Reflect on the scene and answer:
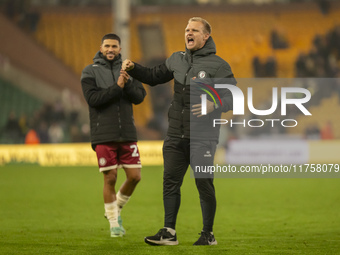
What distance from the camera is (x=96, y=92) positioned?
6801 mm

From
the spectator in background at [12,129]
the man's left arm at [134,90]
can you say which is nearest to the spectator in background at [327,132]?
the spectator in background at [12,129]

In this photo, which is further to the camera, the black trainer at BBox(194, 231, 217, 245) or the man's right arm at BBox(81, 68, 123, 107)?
the man's right arm at BBox(81, 68, 123, 107)

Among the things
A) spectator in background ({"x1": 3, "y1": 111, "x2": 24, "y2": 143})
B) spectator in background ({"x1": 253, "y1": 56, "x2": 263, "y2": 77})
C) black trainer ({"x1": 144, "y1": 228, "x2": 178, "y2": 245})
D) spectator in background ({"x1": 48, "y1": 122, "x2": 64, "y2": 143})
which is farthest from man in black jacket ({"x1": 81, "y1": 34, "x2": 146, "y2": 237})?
spectator in background ({"x1": 253, "y1": 56, "x2": 263, "y2": 77})

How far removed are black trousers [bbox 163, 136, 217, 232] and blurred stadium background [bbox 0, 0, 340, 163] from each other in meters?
14.3

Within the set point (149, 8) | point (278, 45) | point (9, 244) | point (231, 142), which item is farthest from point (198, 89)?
point (149, 8)

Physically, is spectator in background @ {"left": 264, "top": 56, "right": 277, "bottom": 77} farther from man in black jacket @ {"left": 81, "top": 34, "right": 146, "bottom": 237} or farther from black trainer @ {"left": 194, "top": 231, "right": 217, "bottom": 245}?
black trainer @ {"left": 194, "top": 231, "right": 217, "bottom": 245}

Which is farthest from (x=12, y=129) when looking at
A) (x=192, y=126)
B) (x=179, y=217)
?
(x=192, y=126)

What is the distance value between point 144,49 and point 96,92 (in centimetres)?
2334

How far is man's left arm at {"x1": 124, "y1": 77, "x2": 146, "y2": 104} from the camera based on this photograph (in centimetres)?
686

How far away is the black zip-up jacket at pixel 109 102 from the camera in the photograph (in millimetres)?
6867

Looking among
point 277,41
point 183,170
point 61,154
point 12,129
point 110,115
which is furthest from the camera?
point 277,41

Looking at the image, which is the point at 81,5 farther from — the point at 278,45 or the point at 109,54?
the point at 109,54

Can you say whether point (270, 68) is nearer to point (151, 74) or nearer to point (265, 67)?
point (265, 67)

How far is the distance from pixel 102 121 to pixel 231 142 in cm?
1185
